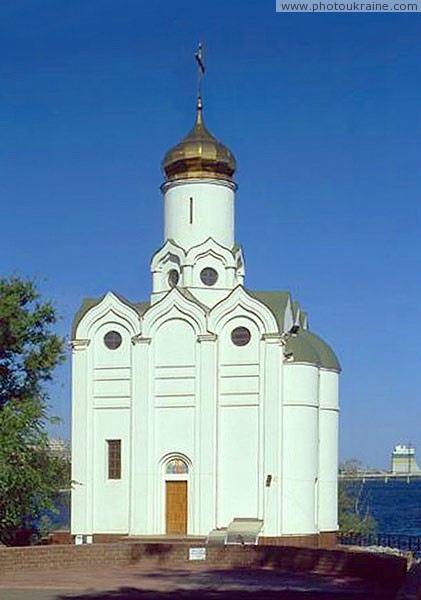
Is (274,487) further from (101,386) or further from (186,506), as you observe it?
(101,386)

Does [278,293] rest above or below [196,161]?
below

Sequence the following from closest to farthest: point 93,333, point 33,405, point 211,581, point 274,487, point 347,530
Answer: point 211,581 → point 33,405 → point 274,487 → point 93,333 → point 347,530

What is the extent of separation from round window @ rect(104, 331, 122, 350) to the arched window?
4.04m

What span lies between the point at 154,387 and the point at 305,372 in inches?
183

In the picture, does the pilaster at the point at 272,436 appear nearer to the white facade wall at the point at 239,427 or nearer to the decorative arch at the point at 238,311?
the white facade wall at the point at 239,427

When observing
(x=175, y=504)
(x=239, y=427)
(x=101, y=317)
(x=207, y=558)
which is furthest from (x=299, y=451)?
(x=207, y=558)

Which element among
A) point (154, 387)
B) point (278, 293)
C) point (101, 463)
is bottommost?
point (101, 463)

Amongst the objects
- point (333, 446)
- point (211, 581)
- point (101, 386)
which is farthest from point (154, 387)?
point (211, 581)

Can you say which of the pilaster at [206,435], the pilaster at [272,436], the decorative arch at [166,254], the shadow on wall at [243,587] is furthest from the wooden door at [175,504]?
the shadow on wall at [243,587]

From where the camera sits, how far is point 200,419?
3253 centimetres

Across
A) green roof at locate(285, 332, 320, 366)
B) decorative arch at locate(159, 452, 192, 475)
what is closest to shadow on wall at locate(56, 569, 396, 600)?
decorative arch at locate(159, 452, 192, 475)

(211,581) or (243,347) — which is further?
(243,347)

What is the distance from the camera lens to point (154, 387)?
3325 centimetres

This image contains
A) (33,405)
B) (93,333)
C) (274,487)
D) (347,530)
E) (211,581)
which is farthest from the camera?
(347,530)
